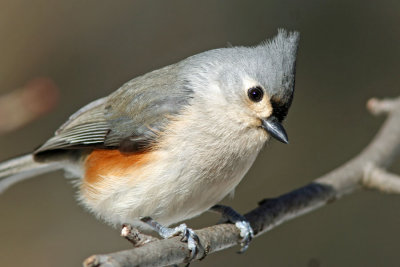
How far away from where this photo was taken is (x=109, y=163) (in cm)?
373

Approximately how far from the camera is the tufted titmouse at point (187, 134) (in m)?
3.42

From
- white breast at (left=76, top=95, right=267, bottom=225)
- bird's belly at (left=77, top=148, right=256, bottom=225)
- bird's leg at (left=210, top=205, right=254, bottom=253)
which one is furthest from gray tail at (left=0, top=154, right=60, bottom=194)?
bird's leg at (left=210, top=205, right=254, bottom=253)

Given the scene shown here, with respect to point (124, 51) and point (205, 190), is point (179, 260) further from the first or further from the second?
point (124, 51)

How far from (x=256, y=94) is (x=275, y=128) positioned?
9.0 inches

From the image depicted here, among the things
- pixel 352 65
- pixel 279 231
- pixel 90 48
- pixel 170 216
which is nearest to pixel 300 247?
pixel 279 231

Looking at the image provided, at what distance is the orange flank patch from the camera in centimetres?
359

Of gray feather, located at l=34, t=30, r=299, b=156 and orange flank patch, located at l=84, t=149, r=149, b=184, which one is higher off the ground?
gray feather, located at l=34, t=30, r=299, b=156

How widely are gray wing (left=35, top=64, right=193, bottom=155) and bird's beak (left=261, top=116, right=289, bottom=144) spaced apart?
535 mm

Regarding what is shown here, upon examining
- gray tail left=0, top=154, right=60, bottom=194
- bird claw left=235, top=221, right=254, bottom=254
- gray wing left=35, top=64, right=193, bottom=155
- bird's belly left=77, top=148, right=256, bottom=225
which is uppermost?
gray wing left=35, top=64, right=193, bottom=155

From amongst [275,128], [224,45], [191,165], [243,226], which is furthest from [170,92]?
[224,45]

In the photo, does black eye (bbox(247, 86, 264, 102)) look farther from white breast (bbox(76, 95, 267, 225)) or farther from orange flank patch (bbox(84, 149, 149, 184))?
orange flank patch (bbox(84, 149, 149, 184))

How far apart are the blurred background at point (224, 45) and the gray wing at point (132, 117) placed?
73.2 inches

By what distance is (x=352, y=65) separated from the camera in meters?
6.41

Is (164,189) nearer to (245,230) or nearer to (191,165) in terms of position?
(191,165)
